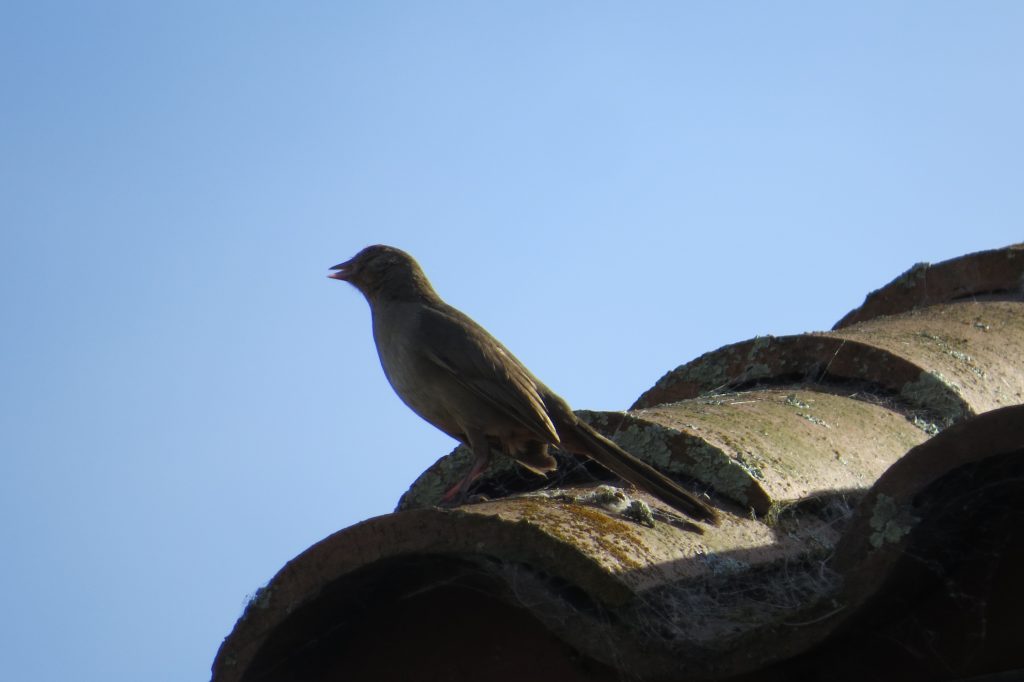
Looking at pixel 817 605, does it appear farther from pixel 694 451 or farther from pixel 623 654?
pixel 694 451

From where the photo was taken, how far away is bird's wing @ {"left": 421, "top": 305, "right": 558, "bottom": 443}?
4691 millimetres

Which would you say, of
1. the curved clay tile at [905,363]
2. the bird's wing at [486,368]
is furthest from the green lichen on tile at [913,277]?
the bird's wing at [486,368]

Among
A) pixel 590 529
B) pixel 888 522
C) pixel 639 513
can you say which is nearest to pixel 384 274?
pixel 639 513

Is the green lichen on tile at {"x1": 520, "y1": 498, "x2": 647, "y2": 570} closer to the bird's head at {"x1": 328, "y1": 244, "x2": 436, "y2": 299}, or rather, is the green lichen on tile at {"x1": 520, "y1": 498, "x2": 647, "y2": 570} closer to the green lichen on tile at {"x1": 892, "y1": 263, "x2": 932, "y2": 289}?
the bird's head at {"x1": 328, "y1": 244, "x2": 436, "y2": 299}

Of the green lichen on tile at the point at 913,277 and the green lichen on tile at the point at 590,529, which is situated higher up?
the green lichen on tile at the point at 913,277

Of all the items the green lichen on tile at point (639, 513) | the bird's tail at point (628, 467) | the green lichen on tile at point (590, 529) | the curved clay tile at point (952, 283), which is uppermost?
the curved clay tile at point (952, 283)

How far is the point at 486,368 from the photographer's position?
487 cm

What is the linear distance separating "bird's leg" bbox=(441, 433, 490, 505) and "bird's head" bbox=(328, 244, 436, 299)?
87 cm

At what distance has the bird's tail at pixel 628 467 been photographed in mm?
3668

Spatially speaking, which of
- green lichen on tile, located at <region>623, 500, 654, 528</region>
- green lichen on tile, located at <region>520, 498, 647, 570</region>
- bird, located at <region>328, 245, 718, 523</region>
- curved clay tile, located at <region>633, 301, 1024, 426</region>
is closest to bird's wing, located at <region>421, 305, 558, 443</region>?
bird, located at <region>328, 245, 718, 523</region>

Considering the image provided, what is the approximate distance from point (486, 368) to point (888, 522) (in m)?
2.31

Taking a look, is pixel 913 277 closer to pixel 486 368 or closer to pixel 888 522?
pixel 486 368

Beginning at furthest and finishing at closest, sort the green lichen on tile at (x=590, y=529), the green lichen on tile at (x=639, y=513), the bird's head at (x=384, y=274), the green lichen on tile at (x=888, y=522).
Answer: the bird's head at (x=384, y=274)
the green lichen on tile at (x=639, y=513)
the green lichen on tile at (x=590, y=529)
the green lichen on tile at (x=888, y=522)

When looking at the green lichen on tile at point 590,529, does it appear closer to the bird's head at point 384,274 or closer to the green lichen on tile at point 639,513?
the green lichen on tile at point 639,513
